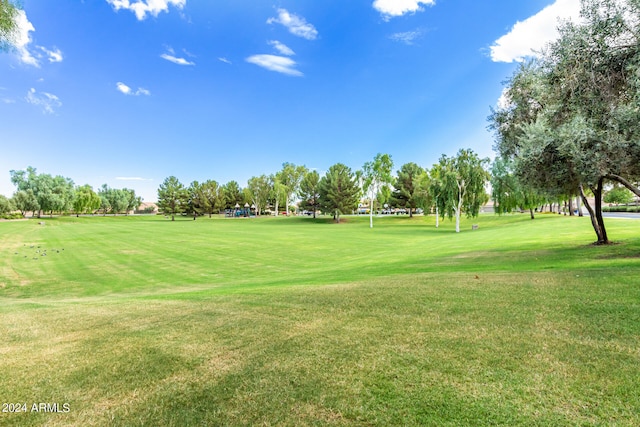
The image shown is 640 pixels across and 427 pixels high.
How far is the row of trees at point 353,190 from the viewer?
3712cm

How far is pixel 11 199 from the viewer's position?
82.2 meters

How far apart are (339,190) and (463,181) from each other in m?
35.6

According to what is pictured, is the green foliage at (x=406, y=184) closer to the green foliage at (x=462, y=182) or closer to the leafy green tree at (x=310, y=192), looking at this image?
the leafy green tree at (x=310, y=192)

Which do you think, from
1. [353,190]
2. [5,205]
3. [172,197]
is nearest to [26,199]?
[5,205]

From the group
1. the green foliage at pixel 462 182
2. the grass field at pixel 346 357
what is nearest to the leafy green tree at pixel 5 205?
the grass field at pixel 346 357

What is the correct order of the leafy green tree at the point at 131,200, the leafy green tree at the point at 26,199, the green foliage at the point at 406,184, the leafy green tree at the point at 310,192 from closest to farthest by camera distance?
the green foliage at the point at 406,184 < the leafy green tree at the point at 26,199 < the leafy green tree at the point at 310,192 < the leafy green tree at the point at 131,200

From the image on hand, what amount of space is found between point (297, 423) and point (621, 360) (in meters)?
3.65

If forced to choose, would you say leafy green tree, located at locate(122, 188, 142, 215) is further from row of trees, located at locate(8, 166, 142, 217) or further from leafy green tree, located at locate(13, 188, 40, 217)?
leafy green tree, located at locate(13, 188, 40, 217)

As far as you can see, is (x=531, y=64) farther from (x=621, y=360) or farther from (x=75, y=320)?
(x=75, y=320)

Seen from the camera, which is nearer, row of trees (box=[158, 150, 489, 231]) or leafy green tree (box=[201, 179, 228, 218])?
row of trees (box=[158, 150, 489, 231])

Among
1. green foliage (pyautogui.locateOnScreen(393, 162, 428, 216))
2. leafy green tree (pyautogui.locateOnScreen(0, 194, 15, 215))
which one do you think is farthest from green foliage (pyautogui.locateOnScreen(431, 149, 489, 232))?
leafy green tree (pyautogui.locateOnScreen(0, 194, 15, 215))

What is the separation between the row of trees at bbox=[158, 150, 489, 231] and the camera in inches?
1462

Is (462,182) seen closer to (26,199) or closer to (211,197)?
(211,197)

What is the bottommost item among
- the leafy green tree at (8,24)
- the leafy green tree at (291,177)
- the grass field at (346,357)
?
the grass field at (346,357)
